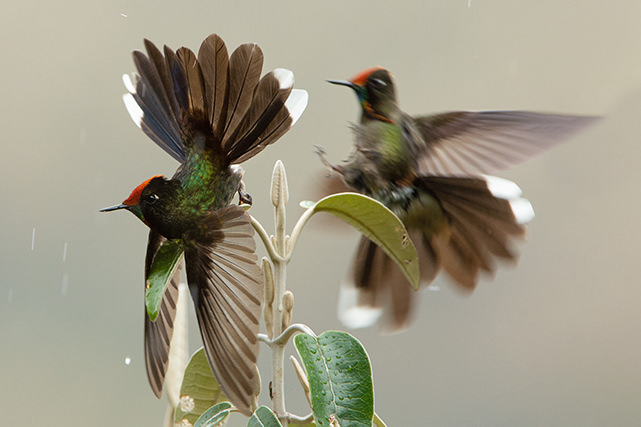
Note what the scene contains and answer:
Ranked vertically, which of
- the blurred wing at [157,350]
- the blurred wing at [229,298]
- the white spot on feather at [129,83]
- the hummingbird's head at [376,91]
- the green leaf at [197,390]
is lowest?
the green leaf at [197,390]

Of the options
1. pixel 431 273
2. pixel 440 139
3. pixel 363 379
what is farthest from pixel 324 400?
pixel 440 139

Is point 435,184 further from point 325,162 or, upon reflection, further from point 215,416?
point 215,416

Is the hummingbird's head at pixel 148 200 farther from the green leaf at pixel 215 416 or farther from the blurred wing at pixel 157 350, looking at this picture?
the green leaf at pixel 215 416

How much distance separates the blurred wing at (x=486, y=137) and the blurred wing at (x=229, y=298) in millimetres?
221

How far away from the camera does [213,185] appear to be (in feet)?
1.55

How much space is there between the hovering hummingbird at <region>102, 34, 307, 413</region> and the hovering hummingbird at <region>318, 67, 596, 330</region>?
98mm

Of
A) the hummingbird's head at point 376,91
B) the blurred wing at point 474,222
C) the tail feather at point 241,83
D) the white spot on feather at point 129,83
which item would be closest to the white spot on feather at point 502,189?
the blurred wing at point 474,222

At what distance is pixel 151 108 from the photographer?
0.52m

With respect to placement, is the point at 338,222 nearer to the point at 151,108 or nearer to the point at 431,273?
the point at 431,273

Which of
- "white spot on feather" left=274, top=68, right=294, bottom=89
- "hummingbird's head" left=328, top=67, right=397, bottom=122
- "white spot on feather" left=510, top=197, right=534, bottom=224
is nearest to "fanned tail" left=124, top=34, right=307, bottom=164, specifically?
"white spot on feather" left=274, top=68, right=294, bottom=89

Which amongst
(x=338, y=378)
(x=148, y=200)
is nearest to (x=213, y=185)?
(x=148, y=200)

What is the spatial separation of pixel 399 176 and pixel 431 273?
10cm

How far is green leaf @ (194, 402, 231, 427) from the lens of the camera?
0.51m

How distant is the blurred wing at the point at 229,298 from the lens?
436 mm
